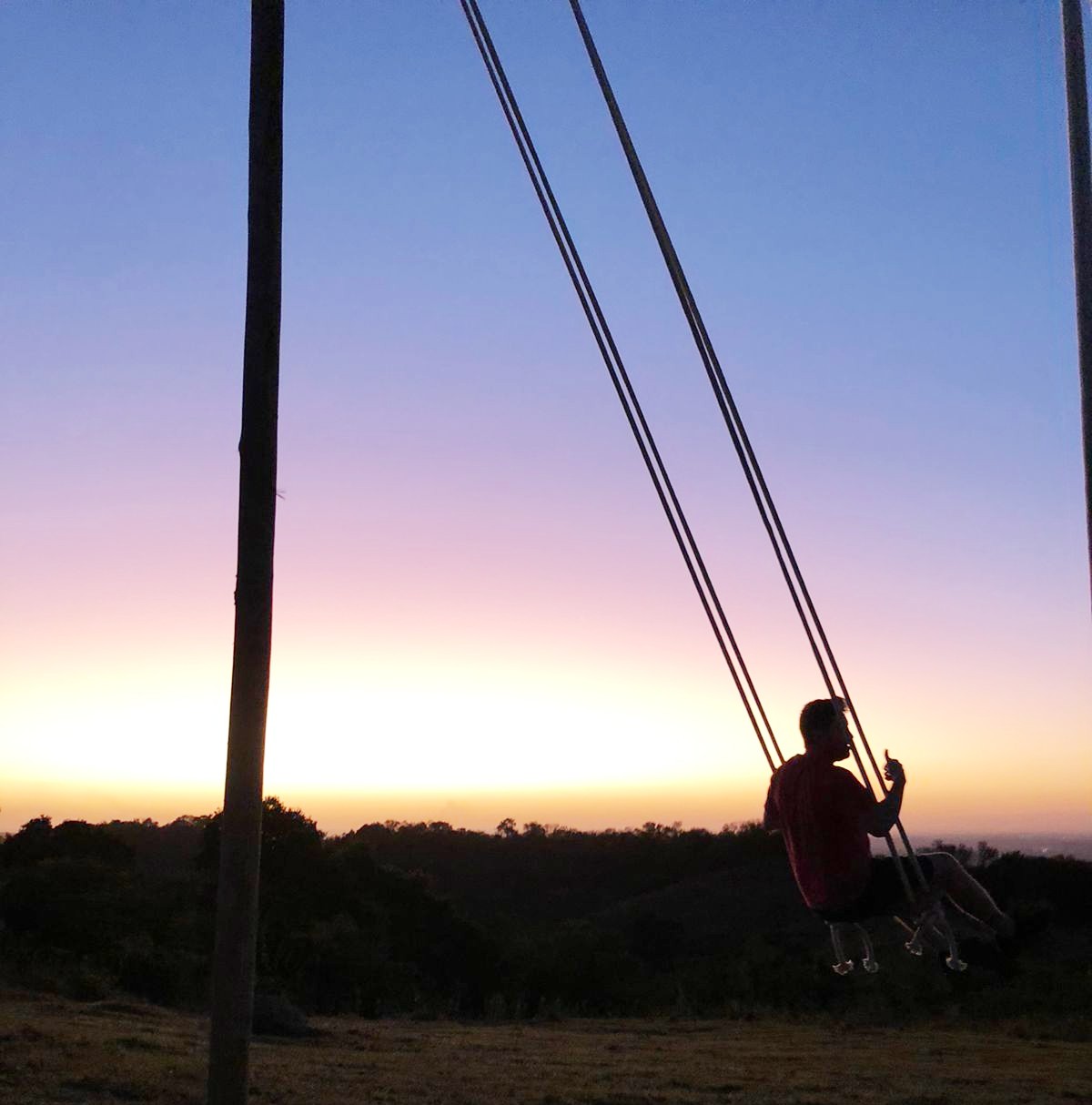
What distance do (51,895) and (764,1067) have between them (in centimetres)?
1646

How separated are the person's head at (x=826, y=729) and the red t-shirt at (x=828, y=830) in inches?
2.0

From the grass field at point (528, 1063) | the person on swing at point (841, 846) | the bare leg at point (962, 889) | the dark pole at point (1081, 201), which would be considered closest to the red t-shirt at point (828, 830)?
the person on swing at point (841, 846)

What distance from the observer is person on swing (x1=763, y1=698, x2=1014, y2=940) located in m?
5.07

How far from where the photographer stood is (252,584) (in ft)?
21.1

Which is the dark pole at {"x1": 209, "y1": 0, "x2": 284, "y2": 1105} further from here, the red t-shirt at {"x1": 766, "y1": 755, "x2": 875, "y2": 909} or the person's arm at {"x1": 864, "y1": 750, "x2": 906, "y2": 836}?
the person's arm at {"x1": 864, "y1": 750, "x2": 906, "y2": 836}

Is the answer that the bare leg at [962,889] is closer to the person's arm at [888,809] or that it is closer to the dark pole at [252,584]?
the person's arm at [888,809]

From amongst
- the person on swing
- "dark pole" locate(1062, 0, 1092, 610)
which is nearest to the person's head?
the person on swing

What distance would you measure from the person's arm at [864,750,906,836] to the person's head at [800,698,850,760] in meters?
0.23

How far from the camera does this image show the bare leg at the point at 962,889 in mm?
5156

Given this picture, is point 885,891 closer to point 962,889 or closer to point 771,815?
point 962,889

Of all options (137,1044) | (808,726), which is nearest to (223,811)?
(808,726)

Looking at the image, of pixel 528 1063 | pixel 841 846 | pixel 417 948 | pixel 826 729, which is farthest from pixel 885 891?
pixel 417 948

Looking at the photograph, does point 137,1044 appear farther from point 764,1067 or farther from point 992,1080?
point 992,1080

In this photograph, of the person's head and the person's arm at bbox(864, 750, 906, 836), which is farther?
the person's head
